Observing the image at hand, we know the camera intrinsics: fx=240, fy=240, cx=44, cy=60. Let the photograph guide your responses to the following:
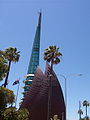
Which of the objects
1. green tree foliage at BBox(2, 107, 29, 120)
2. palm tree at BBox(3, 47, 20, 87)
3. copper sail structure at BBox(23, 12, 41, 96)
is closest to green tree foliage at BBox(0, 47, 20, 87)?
palm tree at BBox(3, 47, 20, 87)

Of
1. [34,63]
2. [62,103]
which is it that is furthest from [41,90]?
[34,63]

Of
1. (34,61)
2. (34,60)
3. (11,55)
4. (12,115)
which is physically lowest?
(12,115)

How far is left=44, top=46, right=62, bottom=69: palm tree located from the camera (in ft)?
160

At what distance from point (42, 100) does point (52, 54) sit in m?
10.2

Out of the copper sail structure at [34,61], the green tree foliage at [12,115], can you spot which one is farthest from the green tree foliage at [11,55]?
the copper sail structure at [34,61]

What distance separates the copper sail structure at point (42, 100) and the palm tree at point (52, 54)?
678cm

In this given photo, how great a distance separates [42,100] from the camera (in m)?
51.1

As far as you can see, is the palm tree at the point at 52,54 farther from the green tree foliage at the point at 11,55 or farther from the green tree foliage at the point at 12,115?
the green tree foliage at the point at 12,115

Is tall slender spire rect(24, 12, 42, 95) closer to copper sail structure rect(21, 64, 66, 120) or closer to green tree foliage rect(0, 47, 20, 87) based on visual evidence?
copper sail structure rect(21, 64, 66, 120)

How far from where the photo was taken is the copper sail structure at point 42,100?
4994 cm

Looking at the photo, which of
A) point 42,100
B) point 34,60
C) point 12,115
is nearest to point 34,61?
point 34,60

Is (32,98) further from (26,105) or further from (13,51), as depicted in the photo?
(13,51)

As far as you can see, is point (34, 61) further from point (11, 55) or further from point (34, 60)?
point (11, 55)

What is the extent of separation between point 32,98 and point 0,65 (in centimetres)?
2982
